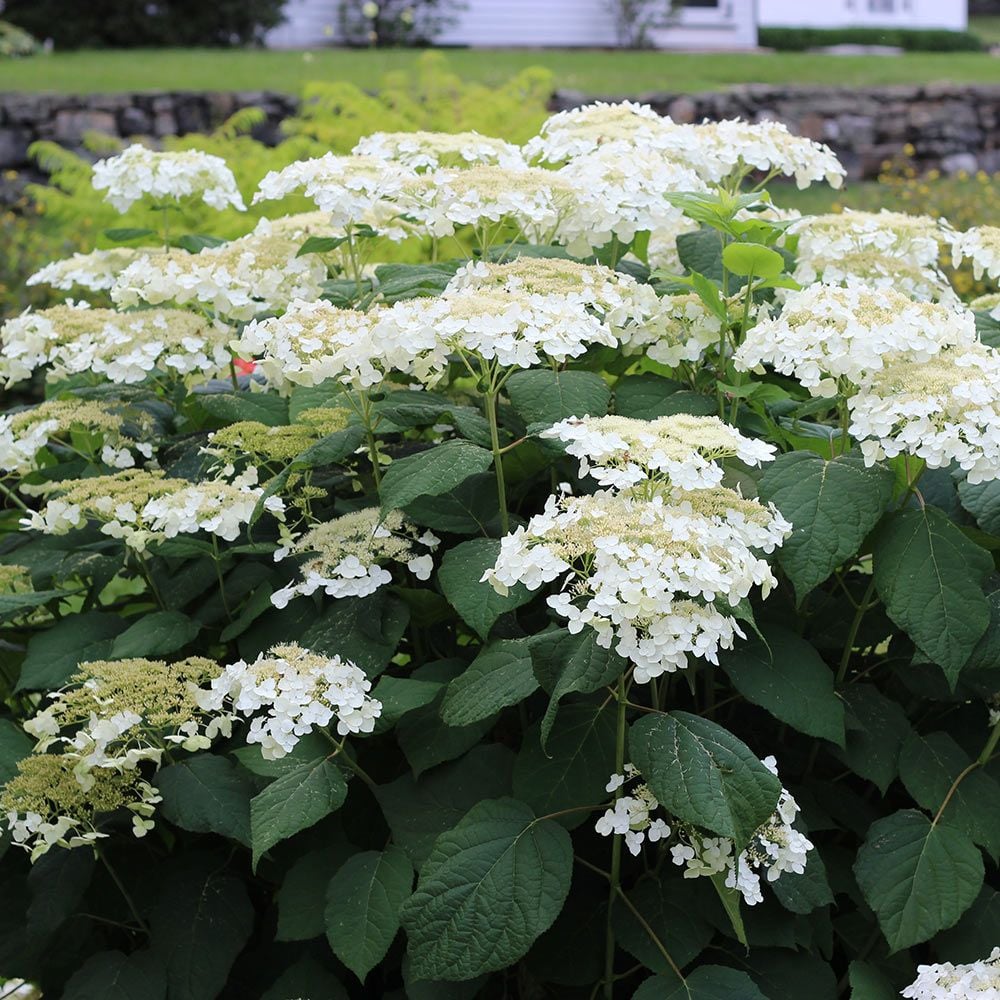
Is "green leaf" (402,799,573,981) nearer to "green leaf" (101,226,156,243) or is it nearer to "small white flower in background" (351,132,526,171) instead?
"small white flower in background" (351,132,526,171)

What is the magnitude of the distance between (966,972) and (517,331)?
1.04 m

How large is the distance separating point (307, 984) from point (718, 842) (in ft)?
2.15

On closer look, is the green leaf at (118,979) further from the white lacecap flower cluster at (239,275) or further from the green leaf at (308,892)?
the white lacecap flower cluster at (239,275)

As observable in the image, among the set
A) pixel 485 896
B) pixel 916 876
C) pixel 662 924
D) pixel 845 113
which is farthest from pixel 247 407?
pixel 845 113

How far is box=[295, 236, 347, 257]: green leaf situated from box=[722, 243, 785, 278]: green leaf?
0.73 metres

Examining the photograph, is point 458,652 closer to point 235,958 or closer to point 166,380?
point 235,958

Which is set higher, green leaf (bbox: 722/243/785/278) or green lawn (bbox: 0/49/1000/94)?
green leaf (bbox: 722/243/785/278)

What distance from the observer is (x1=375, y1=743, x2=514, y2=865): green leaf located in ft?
6.44

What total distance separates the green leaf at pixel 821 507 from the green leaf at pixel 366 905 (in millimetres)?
691

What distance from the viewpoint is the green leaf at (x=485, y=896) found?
1730 millimetres

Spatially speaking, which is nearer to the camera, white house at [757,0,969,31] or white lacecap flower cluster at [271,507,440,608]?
white lacecap flower cluster at [271,507,440,608]

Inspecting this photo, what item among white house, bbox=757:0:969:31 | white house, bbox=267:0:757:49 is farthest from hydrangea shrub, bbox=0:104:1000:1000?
white house, bbox=757:0:969:31

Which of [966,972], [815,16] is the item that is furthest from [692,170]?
[815,16]

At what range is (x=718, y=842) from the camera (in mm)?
1803
